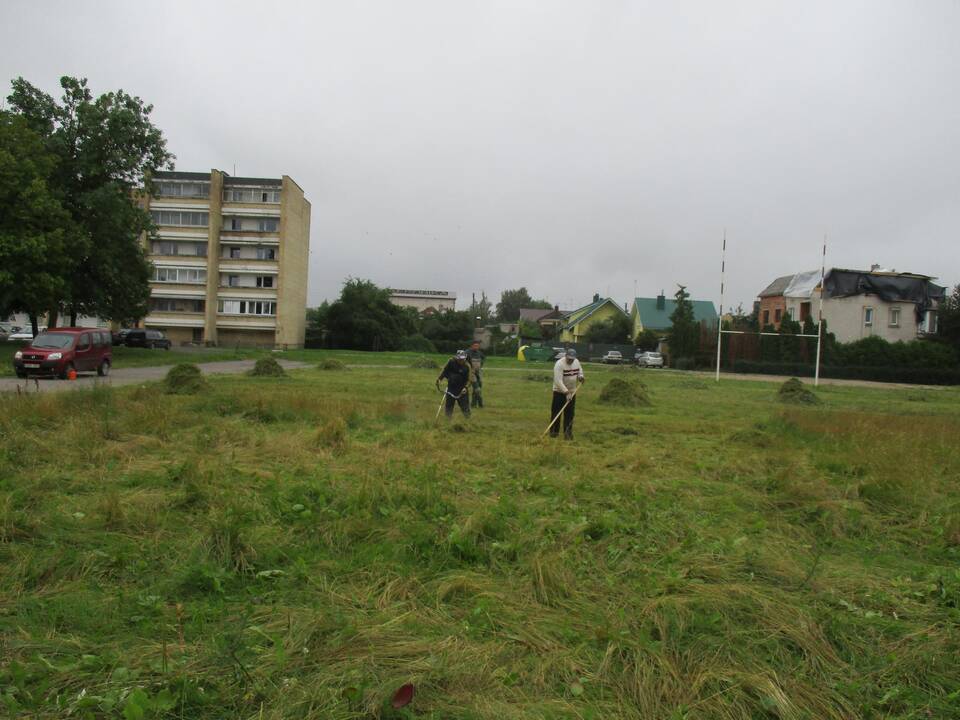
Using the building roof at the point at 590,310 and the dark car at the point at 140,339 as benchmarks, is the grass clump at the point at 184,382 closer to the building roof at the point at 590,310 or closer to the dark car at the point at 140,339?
the dark car at the point at 140,339

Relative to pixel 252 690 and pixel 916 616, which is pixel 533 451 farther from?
pixel 252 690

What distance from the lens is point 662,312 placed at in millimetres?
78750

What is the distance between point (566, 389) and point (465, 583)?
7471mm

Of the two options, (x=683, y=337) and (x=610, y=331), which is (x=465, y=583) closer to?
(x=683, y=337)

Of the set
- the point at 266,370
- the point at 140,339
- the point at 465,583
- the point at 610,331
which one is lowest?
the point at 465,583

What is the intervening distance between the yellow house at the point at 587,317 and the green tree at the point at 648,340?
1180 centimetres

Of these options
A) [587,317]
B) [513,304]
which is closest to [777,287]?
[587,317]

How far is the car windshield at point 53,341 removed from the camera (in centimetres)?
2103

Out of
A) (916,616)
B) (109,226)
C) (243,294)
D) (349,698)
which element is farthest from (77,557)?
(243,294)

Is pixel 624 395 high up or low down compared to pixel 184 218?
down

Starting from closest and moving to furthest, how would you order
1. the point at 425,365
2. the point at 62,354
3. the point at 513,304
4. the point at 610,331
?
the point at 62,354 → the point at 425,365 → the point at 610,331 → the point at 513,304

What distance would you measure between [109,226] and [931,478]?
118 ft

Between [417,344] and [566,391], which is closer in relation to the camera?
[566,391]

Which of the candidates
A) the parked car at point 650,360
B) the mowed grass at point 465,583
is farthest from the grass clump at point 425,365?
the parked car at point 650,360
